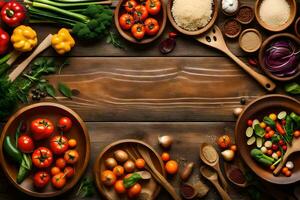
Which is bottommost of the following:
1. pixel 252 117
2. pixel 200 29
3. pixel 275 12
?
pixel 252 117

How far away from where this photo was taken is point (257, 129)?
3205 mm

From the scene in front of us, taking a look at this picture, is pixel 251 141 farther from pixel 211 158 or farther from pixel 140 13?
pixel 140 13

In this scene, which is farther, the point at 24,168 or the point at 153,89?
the point at 153,89

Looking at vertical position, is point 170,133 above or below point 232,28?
below

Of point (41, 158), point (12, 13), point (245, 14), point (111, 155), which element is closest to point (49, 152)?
point (41, 158)

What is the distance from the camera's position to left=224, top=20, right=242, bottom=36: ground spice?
326 centimetres

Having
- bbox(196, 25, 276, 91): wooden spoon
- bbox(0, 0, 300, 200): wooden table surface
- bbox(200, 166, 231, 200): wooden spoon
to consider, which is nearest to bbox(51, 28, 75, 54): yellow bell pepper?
bbox(0, 0, 300, 200): wooden table surface

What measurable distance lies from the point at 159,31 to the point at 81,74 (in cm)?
48

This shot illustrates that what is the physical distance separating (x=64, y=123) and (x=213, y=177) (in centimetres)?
84

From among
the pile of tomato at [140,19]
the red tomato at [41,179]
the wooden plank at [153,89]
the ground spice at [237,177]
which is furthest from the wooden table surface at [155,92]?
the red tomato at [41,179]

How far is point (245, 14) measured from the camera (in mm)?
3264

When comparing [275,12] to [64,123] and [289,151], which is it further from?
[64,123]

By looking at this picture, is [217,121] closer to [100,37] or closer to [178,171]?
[178,171]

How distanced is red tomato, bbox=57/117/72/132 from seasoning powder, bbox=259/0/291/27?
1169 millimetres
